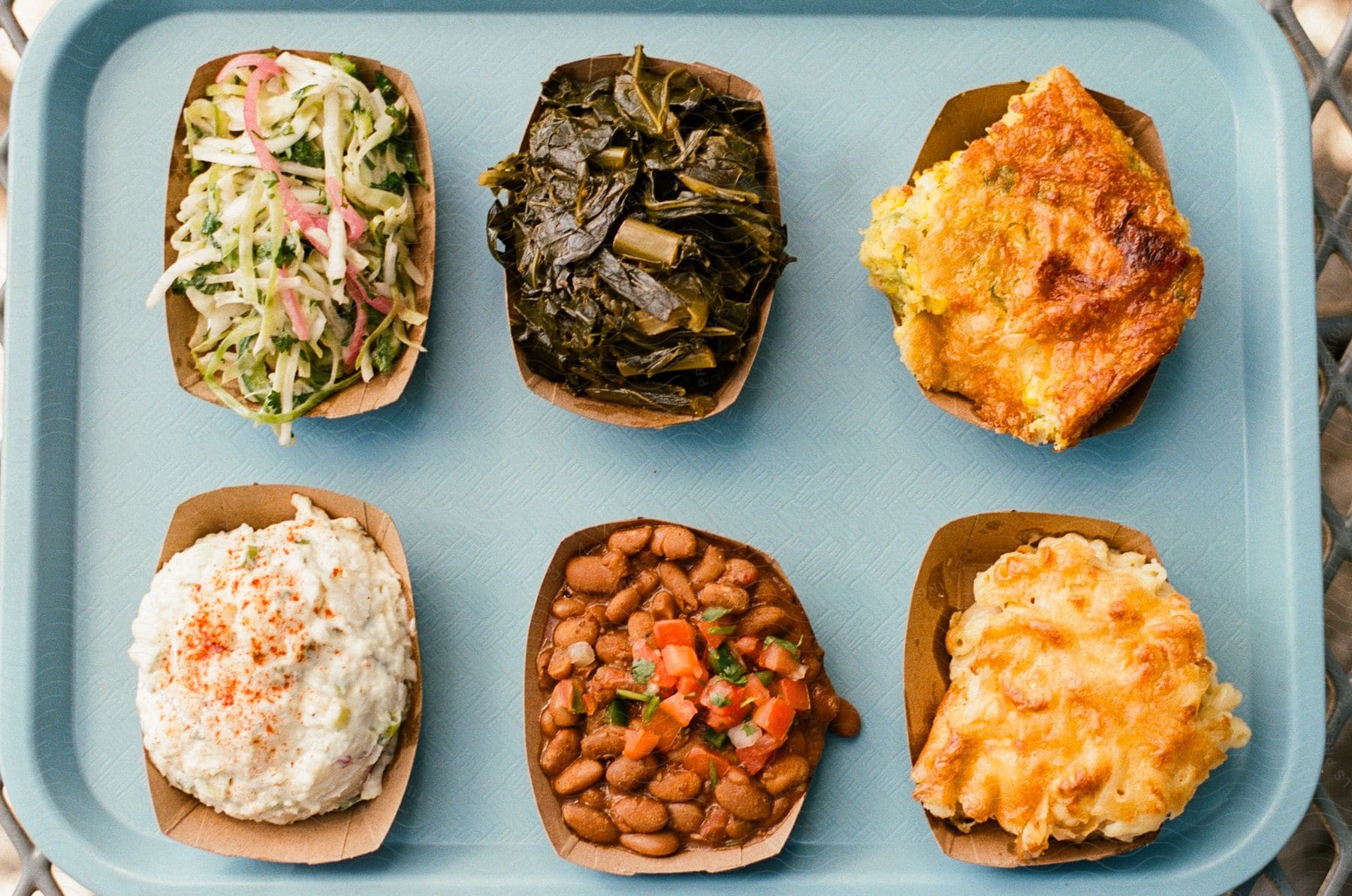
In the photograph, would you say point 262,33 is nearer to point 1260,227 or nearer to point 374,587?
point 374,587

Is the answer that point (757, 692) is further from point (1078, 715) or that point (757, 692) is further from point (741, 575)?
point (1078, 715)

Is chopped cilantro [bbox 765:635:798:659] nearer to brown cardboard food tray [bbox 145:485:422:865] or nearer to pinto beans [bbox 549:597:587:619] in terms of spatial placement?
pinto beans [bbox 549:597:587:619]

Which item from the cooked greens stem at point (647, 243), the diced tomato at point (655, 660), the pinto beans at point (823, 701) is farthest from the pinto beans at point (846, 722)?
the cooked greens stem at point (647, 243)

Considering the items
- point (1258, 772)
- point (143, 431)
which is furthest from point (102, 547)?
point (1258, 772)

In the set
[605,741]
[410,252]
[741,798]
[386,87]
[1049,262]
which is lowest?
[741,798]

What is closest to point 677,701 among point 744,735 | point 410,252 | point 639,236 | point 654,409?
point 744,735

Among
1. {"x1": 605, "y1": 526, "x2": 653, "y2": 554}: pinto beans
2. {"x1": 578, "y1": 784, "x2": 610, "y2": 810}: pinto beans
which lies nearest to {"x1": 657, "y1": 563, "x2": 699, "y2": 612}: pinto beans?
{"x1": 605, "y1": 526, "x2": 653, "y2": 554}: pinto beans
